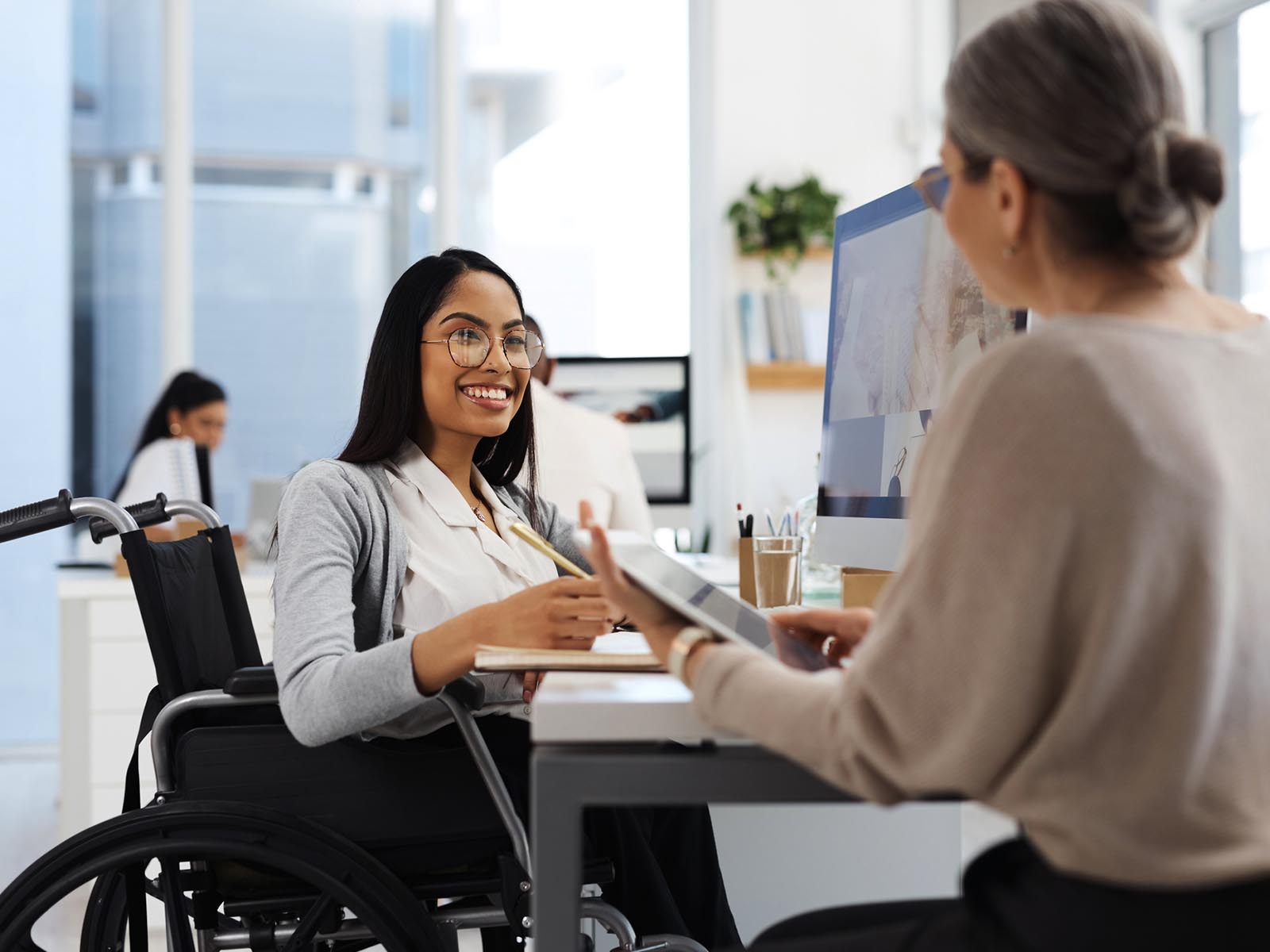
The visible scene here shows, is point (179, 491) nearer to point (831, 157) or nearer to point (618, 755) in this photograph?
point (618, 755)

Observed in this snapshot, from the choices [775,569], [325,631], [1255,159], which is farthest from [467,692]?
[1255,159]

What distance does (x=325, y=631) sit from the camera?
4.46ft

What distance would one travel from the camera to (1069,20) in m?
0.82

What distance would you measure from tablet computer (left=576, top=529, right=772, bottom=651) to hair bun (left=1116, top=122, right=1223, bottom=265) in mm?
413

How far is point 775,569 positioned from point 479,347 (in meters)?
0.54

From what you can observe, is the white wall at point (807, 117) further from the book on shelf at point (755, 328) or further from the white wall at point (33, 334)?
the white wall at point (33, 334)

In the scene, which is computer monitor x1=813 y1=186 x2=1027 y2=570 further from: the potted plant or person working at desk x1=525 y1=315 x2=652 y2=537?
the potted plant

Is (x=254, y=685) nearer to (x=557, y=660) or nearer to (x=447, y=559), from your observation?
(x=447, y=559)

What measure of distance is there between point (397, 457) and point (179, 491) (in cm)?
194

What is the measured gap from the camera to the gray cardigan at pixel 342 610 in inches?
50.7

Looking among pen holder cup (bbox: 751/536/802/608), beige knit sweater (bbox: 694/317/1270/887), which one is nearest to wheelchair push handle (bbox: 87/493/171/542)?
pen holder cup (bbox: 751/536/802/608)

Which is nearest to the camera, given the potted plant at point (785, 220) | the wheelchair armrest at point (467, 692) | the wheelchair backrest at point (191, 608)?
the wheelchair armrest at point (467, 692)

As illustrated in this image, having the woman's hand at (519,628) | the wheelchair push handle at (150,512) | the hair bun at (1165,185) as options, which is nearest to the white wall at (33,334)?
the wheelchair push handle at (150,512)

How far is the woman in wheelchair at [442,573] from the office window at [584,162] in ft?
12.8
